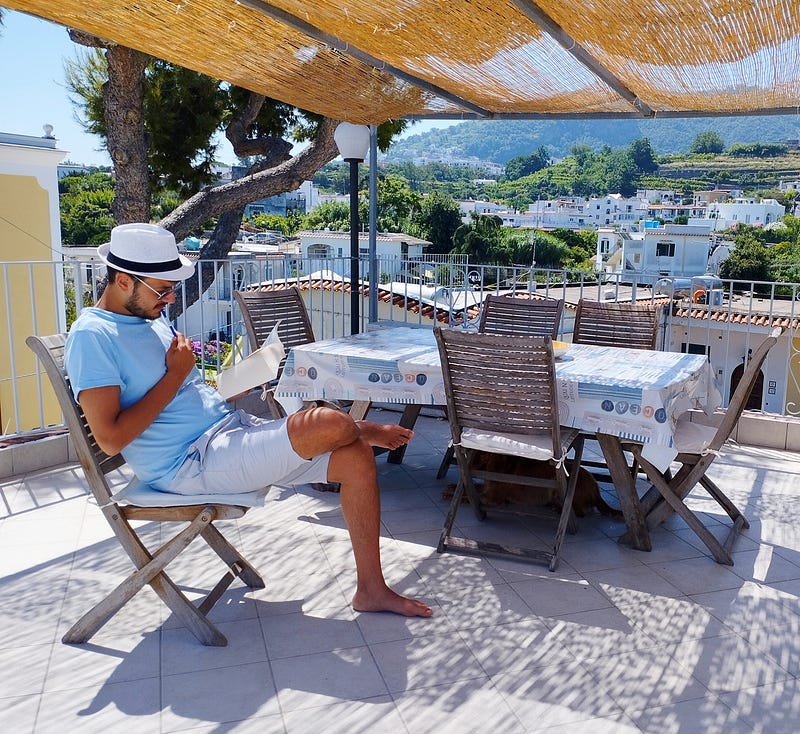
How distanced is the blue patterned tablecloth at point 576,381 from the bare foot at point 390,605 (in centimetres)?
102

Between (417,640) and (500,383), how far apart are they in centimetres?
107

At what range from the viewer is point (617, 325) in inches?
175

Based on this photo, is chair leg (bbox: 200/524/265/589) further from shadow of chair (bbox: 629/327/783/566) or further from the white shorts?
shadow of chair (bbox: 629/327/783/566)

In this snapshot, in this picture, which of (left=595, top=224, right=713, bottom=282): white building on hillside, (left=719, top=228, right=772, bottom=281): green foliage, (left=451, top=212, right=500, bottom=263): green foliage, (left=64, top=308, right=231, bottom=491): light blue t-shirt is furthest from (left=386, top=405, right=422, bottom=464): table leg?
(left=451, top=212, right=500, bottom=263): green foliage

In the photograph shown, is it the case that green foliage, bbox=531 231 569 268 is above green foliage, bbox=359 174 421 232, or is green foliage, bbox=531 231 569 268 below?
below

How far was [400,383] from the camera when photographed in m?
3.56

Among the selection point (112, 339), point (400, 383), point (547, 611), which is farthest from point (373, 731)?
point (400, 383)

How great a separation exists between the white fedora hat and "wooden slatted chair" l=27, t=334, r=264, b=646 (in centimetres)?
36

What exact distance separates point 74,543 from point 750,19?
3.71 metres

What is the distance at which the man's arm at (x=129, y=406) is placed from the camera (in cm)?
220

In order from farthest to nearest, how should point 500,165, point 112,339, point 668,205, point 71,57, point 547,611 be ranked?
point 500,165
point 668,205
point 71,57
point 547,611
point 112,339

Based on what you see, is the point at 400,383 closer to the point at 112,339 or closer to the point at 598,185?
the point at 112,339

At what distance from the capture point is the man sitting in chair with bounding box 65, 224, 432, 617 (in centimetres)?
224

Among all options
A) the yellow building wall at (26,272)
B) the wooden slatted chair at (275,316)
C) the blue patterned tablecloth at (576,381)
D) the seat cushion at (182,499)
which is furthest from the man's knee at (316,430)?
the yellow building wall at (26,272)
